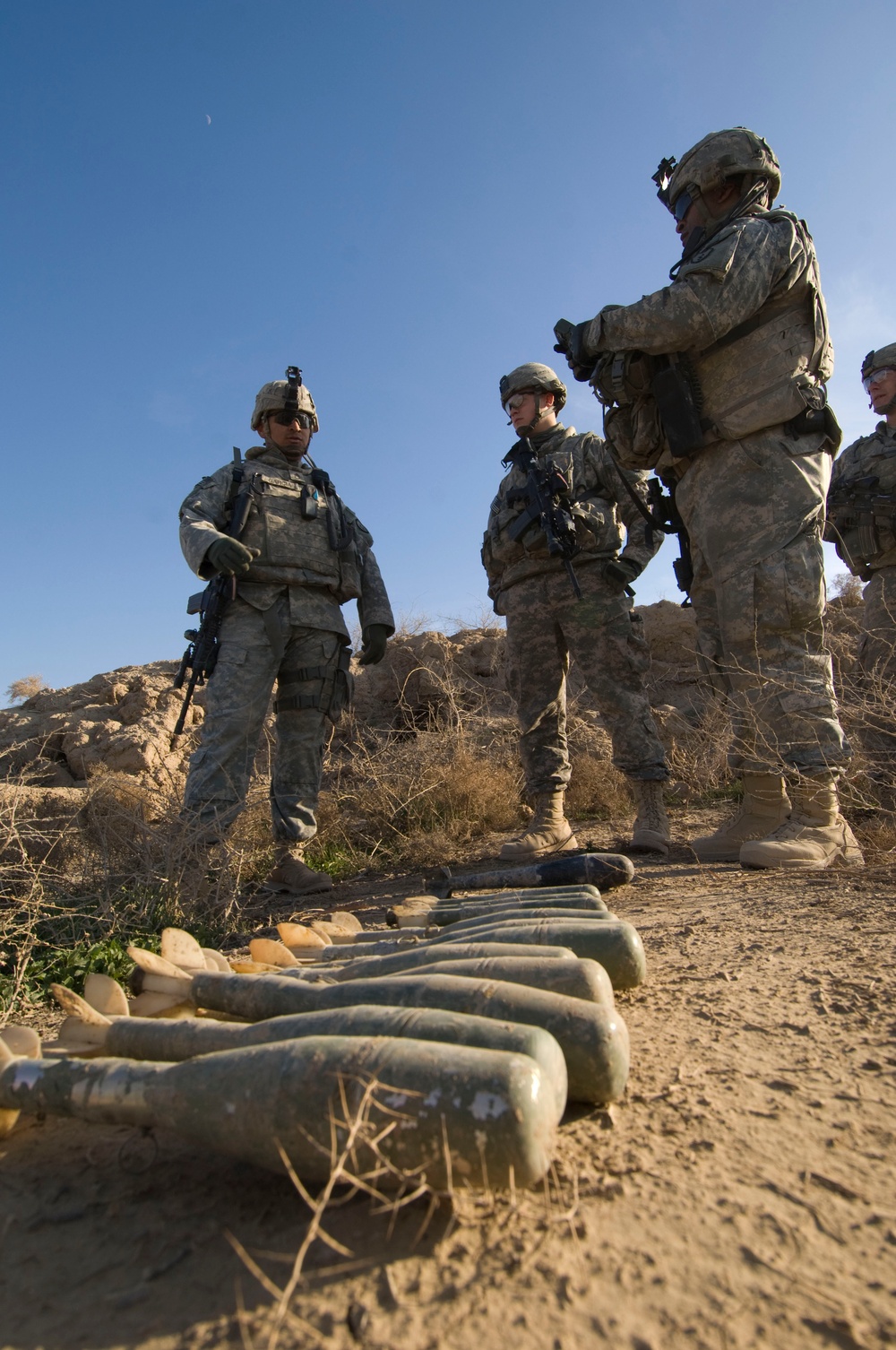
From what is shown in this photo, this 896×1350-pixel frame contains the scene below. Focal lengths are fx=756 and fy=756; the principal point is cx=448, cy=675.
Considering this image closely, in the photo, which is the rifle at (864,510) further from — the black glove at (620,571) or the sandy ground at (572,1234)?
the sandy ground at (572,1234)

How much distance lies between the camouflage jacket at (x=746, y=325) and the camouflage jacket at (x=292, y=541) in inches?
79.0

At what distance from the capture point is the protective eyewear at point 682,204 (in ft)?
12.0

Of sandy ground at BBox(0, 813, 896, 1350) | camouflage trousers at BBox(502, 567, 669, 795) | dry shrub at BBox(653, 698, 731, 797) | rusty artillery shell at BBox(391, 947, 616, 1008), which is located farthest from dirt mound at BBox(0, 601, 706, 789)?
sandy ground at BBox(0, 813, 896, 1350)

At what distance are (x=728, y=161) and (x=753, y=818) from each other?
118 inches

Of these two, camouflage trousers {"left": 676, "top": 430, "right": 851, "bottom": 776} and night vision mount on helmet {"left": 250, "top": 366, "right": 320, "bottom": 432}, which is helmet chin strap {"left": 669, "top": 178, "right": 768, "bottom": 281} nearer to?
camouflage trousers {"left": 676, "top": 430, "right": 851, "bottom": 776}

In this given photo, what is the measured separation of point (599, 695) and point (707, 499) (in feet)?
4.35

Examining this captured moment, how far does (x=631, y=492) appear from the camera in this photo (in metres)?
4.37

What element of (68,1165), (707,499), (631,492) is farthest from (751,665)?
(68,1165)

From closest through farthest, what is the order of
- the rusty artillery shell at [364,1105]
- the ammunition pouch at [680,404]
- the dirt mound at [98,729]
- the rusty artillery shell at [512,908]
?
1. the rusty artillery shell at [364,1105]
2. the rusty artillery shell at [512,908]
3. the ammunition pouch at [680,404]
4. the dirt mound at [98,729]

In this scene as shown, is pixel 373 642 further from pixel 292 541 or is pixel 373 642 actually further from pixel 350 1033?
pixel 350 1033

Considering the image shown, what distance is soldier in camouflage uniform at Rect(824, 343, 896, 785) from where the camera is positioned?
533cm

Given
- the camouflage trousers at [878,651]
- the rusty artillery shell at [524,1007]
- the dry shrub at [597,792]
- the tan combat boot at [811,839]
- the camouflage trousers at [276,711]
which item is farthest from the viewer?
the dry shrub at [597,792]

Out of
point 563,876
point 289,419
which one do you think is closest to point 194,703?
point 289,419

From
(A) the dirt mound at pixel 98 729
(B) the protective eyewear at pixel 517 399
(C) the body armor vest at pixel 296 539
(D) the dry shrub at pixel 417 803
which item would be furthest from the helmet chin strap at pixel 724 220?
(A) the dirt mound at pixel 98 729
